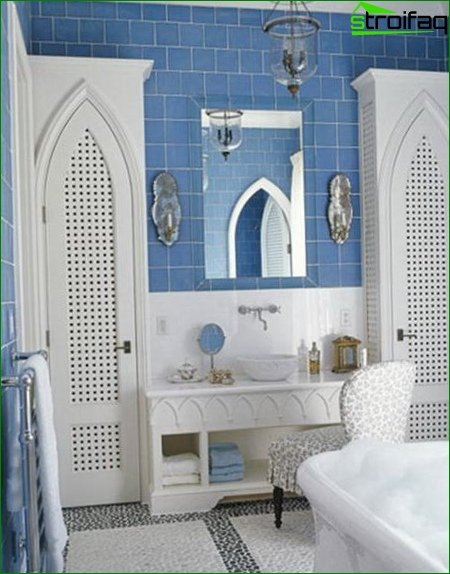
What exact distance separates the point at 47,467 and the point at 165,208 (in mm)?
1956

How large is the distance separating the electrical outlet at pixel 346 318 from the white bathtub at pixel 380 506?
188 centimetres

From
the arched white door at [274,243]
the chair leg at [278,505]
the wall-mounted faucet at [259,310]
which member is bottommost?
the chair leg at [278,505]

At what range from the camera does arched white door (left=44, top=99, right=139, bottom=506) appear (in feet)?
12.4

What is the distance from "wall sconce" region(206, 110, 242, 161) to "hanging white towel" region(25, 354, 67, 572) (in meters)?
2.05

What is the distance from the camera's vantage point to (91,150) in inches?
150

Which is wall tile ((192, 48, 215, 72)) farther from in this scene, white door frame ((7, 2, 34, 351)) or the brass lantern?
the brass lantern

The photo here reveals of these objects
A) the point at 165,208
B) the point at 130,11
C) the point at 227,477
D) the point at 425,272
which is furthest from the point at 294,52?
the point at 227,477

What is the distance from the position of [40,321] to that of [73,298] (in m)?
0.22

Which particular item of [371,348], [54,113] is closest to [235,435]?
[371,348]

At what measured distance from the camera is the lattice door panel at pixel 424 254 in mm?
4098

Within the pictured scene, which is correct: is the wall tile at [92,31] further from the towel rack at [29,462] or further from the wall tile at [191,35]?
the towel rack at [29,462]

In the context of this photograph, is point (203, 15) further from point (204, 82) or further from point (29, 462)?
point (29, 462)

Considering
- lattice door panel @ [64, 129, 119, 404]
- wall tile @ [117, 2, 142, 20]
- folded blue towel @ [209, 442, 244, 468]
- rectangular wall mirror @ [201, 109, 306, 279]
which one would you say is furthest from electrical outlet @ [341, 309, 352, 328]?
wall tile @ [117, 2, 142, 20]

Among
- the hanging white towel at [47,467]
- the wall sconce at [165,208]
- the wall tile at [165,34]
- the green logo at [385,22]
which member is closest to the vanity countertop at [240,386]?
the wall sconce at [165,208]
